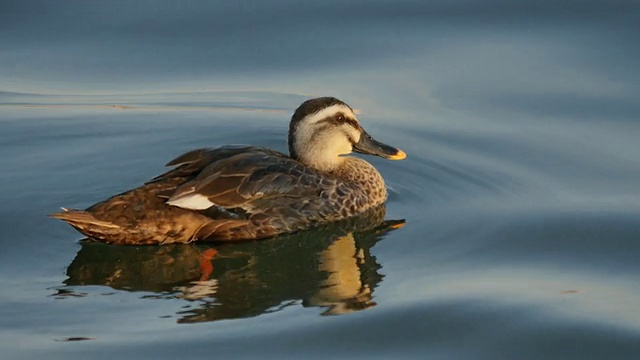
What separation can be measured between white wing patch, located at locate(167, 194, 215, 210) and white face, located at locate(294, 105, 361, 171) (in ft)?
3.69

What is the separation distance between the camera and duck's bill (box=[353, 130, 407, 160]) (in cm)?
1135

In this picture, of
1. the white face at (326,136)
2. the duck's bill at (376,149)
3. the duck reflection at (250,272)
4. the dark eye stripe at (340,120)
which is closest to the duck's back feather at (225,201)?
the duck reflection at (250,272)

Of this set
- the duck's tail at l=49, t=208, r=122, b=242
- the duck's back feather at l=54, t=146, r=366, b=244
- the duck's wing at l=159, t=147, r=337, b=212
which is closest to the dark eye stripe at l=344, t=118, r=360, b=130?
the duck's back feather at l=54, t=146, r=366, b=244

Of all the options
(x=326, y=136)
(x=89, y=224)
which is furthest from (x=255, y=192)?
(x=89, y=224)

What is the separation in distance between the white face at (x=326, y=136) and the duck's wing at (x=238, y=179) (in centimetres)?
29

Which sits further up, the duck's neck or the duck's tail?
the duck's neck

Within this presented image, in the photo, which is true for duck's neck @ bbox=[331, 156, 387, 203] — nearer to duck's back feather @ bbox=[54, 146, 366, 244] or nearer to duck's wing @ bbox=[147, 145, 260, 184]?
duck's back feather @ bbox=[54, 146, 366, 244]

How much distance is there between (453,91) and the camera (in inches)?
519

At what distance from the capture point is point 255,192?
10438mm

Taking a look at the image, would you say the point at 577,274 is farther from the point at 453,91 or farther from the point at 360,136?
the point at 453,91

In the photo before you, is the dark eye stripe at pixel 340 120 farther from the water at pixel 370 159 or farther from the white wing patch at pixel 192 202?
the white wing patch at pixel 192 202

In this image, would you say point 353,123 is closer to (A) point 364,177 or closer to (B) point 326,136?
(B) point 326,136

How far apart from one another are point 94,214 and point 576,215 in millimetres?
3506

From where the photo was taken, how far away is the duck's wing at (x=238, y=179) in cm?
1023
